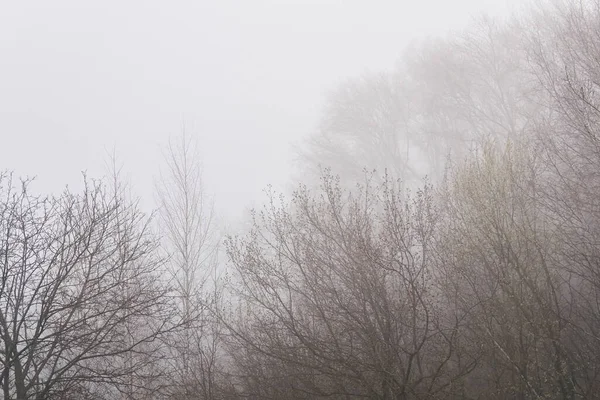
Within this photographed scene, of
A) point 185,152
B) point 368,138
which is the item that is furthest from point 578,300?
point 368,138

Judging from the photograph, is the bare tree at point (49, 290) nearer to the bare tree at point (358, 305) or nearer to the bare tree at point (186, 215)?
the bare tree at point (358, 305)

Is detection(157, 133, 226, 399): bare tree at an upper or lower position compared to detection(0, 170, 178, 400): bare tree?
upper

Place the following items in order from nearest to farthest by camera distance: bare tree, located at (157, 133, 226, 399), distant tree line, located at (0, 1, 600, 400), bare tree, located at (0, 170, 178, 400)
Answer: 1. distant tree line, located at (0, 1, 600, 400)
2. bare tree, located at (0, 170, 178, 400)
3. bare tree, located at (157, 133, 226, 399)

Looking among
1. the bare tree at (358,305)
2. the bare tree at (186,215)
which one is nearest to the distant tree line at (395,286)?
the bare tree at (358,305)

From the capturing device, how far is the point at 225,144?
17350 centimetres

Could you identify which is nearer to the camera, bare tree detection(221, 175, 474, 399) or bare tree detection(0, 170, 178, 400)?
bare tree detection(221, 175, 474, 399)

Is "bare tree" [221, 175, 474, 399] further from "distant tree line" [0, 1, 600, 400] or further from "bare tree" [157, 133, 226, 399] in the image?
"bare tree" [157, 133, 226, 399]

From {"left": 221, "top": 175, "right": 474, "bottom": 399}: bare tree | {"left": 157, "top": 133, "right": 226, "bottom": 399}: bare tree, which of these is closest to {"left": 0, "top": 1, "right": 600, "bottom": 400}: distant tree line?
{"left": 221, "top": 175, "right": 474, "bottom": 399}: bare tree

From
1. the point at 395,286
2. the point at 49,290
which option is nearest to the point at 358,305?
the point at 395,286

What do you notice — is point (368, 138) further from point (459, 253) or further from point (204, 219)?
point (459, 253)

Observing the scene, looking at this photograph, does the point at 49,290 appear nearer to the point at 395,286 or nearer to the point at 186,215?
the point at 395,286

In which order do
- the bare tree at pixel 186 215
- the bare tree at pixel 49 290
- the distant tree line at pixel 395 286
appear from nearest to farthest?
the distant tree line at pixel 395 286 → the bare tree at pixel 49 290 → the bare tree at pixel 186 215

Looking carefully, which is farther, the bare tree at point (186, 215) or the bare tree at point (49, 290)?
the bare tree at point (186, 215)

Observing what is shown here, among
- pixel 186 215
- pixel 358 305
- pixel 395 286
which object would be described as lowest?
pixel 358 305
